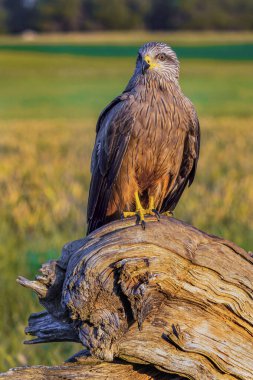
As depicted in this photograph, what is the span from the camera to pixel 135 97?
4516 millimetres

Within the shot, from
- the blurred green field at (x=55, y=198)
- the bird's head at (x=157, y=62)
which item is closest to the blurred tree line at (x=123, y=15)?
the blurred green field at (x=55, y=198)

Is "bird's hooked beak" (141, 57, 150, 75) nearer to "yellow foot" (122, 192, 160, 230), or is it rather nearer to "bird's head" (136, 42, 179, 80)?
"bird's head" (136, 42, 179, 80)

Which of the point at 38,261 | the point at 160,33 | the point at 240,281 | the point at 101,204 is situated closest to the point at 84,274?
the point at 240,281

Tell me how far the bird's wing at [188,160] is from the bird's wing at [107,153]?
0.43 m

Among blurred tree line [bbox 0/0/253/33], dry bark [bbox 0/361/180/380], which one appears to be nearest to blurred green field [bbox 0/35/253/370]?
dry bark [bbox 0/361/180/380]

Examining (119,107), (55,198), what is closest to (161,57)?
(119,107)

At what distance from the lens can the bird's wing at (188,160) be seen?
461cm

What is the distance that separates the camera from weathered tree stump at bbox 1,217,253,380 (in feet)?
10.4

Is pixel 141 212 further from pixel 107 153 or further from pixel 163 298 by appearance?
pixel 107 153

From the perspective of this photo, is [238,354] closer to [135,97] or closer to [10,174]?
[135,97]

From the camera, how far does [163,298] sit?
330 cm

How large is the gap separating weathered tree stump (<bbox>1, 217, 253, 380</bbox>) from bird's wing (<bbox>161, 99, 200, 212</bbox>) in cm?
133

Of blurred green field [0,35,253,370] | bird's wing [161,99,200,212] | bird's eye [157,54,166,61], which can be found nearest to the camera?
bird's wing [161,99,200,212]

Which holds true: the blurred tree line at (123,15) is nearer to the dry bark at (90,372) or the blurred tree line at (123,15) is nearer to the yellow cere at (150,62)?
the yellow cere at (150,62)
